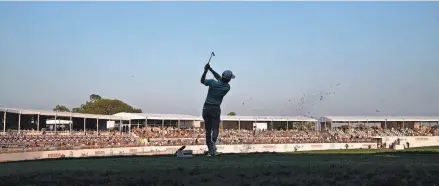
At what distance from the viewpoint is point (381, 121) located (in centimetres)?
10631

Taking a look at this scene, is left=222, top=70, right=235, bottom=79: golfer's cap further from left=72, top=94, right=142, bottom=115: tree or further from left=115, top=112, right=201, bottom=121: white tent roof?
left=72, top=94, right=142, bottom=115: tree

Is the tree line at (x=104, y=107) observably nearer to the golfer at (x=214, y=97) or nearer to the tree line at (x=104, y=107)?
the tree line at (x=104, y=107)

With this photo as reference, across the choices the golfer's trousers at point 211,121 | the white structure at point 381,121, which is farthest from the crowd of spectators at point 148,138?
the golfer's trousers at point 211,121

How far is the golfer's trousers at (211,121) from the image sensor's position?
64.1ft

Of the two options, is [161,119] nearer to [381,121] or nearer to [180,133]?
[180,133]

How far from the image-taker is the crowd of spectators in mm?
51509

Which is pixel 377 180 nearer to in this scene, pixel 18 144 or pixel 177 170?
pixel 177 170

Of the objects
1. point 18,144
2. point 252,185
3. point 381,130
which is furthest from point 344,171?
point 381,130

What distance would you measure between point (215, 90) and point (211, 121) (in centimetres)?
121

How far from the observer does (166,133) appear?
76.0 meters

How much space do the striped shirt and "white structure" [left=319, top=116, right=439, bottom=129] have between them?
285ft

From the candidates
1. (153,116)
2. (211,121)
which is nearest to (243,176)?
(211,121)

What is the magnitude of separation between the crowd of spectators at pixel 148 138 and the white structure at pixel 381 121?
2.25 metres

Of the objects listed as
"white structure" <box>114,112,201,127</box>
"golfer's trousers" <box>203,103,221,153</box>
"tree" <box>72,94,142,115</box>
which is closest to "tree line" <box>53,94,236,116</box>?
"tree" <box>72,94,142,115</box>
